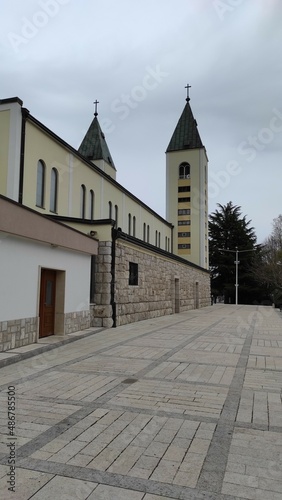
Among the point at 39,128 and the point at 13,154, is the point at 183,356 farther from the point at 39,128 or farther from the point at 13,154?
the point at 39,128

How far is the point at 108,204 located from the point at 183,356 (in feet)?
50.6

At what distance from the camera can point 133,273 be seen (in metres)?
15.2

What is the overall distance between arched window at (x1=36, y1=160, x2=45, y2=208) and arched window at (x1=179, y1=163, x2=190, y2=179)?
24.6 metres

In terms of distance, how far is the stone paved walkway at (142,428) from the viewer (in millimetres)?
2895

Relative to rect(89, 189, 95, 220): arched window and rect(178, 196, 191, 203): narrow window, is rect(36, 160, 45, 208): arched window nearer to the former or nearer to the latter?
rect(89, 189, 95, 220): arched window

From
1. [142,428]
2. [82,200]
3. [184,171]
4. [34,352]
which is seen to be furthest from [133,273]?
[184,171]

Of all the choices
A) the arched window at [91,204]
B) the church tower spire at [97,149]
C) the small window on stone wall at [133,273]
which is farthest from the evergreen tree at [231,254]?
the small window on stone wall at [133,273]

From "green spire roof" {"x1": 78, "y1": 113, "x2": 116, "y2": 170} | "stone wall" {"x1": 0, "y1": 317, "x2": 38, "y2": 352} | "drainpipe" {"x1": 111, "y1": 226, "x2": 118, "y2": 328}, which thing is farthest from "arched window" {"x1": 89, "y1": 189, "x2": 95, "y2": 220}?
"green spire roof" {"x1": 78, "y1": 113, "x2": 116, "y2": 170}

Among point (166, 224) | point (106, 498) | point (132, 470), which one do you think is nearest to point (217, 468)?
point (132, 470)

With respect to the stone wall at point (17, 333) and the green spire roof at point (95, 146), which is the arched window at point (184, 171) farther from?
the stone wall at point (17, 333)

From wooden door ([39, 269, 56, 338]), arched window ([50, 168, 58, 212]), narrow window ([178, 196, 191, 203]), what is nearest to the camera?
wooden door ([39, 269, 56, 338])

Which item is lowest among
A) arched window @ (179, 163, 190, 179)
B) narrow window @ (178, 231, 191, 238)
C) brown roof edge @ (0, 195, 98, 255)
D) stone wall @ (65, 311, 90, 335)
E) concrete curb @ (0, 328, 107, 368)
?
concrete curb @ (0, 328, 107, 368)

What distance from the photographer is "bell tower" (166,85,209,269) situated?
3800 centimetres

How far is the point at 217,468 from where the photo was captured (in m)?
3.16
